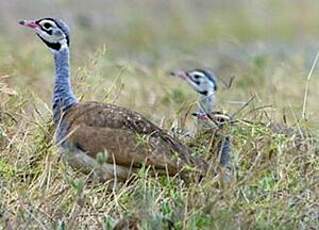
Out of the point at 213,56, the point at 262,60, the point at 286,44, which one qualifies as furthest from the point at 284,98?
the point at 286,44

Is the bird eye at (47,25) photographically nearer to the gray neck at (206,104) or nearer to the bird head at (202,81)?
the gray neck at (206,104)

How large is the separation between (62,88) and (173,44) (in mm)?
8955

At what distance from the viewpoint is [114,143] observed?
5910 mm

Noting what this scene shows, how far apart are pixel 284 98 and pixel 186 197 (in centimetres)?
405

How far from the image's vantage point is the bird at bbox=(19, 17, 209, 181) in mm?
5801

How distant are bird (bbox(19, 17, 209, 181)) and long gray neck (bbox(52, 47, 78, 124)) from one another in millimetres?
18

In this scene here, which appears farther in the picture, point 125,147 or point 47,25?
point 47,25

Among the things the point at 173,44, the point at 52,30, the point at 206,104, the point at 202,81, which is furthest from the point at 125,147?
the point at 173,44

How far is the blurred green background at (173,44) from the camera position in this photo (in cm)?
931

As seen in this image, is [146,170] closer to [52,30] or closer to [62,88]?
[62,88]

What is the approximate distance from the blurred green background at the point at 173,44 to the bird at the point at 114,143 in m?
1.69

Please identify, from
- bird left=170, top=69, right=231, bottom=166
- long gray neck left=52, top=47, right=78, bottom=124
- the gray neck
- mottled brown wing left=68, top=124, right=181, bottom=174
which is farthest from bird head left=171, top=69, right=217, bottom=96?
mottled brown wing left=68, top=124, right=181, bottom=174

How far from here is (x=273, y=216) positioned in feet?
17.1

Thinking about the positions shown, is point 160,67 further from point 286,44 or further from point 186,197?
point 186,197
